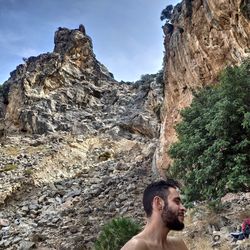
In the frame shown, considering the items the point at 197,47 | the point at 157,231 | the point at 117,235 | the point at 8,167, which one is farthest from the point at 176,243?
the point at 8,167

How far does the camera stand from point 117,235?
1173cm

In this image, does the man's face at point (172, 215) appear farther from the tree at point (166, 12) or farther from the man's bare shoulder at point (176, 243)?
the tree at point (166, 12)

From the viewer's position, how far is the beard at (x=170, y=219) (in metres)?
2.88

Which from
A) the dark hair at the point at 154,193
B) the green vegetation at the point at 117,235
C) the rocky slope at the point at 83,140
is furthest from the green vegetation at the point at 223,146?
the dark hair at the point at 154,193

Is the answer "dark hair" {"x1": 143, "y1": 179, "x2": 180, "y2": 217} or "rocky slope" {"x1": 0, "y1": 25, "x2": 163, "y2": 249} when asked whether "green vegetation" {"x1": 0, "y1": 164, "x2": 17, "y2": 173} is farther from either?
"dark hair" {"x1": 143, "y1": 179, "x2": 180, "y2": 217}

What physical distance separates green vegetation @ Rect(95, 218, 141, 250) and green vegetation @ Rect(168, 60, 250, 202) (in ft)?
7.27

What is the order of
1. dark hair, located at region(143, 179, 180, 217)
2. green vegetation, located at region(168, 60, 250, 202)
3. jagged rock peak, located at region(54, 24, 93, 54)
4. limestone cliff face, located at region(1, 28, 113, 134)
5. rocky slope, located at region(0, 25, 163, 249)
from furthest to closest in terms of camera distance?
1. jagged rock peak, located at region(54, 24, 93, 54)
2. limestone cliff face, located at region(1, 28, 113, 134)
3. rocky slope, located at region(0, 25, 163, 249)
4. green vegetation, located at region(168, 60, 250, 202)
5. dark hair, located at region(143, 179, 180, 217)

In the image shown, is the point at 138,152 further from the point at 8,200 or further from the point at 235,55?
the point at 235,55

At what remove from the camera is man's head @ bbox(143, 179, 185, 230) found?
9.47ft

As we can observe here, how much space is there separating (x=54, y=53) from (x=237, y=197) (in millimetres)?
41580

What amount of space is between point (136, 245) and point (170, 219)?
33cm

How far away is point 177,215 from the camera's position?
2900 mm


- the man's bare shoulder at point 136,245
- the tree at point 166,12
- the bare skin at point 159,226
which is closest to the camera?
the man's bare shoulder at point 136,245

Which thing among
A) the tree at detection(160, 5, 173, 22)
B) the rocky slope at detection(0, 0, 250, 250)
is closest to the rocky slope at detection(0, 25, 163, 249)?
the rocky slope at detection(0, 0, 250, 250)
